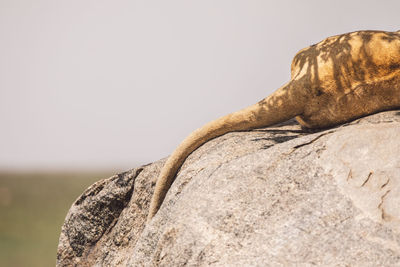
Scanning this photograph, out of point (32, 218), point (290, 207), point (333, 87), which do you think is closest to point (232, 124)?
point (333, 87)

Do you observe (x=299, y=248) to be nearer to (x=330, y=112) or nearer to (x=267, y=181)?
(x=267, y=181)

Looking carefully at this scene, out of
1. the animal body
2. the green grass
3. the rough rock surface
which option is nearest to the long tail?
the animal body

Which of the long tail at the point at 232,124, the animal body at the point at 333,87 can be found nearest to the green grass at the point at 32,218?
the long tail at the point at 232,124

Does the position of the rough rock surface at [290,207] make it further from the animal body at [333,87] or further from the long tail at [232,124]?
the long tail at [232,124]

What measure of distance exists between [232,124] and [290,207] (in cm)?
223

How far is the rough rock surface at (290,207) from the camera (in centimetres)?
332

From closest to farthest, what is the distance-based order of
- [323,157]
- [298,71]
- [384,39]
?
[323,157], [384,39], [298,71]

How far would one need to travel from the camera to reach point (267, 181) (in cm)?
398

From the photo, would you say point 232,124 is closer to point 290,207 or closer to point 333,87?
point 333,87

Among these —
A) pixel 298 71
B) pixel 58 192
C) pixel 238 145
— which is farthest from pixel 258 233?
pixel 58 192

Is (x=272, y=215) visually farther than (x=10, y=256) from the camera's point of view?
No

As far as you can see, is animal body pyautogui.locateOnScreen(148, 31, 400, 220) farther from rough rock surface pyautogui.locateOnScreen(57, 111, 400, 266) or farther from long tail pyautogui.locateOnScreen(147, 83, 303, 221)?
rough rock surface pyautogui.locateOnScreen(57, 111, 400, 266)

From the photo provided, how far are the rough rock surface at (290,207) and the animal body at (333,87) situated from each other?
331 mm

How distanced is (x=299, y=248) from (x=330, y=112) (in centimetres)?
245
